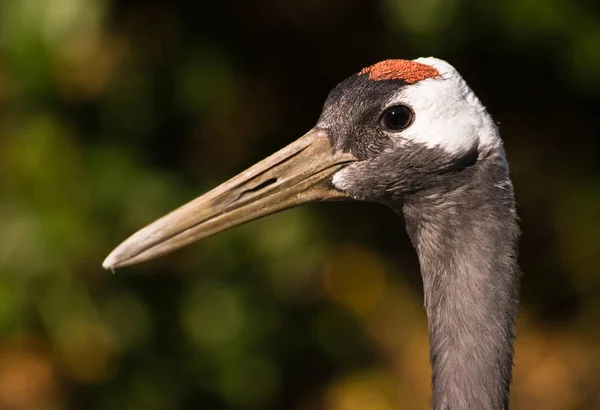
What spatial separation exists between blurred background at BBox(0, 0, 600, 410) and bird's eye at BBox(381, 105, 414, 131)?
1801mm

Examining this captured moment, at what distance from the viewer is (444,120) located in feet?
8.72

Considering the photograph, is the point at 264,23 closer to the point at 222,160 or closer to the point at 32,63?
the point at 222,160

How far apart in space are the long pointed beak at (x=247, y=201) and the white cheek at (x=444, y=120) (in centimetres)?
29

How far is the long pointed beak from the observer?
2.79 meters

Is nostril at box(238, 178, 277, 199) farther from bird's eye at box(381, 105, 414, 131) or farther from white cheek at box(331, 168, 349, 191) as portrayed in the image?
bird's eye at box(381, 105, 414, 131)

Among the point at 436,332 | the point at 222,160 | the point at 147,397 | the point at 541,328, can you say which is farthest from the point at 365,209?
the point at 436,332

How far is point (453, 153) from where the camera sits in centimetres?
264

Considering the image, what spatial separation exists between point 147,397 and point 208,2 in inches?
83.9

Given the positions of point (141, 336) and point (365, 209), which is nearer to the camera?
point (141, 336)

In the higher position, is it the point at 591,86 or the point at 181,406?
the point at 591,86

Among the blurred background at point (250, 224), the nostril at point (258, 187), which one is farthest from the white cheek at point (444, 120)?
the blurred background at point (250, 224)

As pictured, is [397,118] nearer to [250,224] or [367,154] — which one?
[367,154]

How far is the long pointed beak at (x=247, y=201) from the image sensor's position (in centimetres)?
279

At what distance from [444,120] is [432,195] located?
0.74 ft
